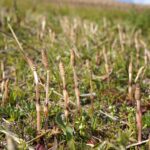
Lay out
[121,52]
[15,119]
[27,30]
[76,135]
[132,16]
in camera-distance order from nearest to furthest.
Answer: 1. [76,135]
2. [15,119]
3. [121,52]
4. [27,30]
5. [132,16]

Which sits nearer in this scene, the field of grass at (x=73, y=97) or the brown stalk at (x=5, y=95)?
the field of grass at (x=73, y=97)

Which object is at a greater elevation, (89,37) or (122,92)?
(89,37)

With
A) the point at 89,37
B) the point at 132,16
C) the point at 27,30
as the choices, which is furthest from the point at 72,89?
the point at 132,16

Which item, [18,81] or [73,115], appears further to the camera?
[18,81]

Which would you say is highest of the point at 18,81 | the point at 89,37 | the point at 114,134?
the point at 89,37

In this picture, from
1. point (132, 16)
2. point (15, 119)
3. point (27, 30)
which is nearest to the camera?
point (15, 119)

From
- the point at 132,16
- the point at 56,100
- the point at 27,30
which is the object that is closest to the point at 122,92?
the point at 56,100

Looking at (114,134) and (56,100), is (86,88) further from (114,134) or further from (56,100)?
(114,134)

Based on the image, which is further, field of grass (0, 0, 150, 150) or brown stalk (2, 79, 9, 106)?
brown stalk (2, 79, 9, 106)

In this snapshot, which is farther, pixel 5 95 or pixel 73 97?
pixel 73 97
